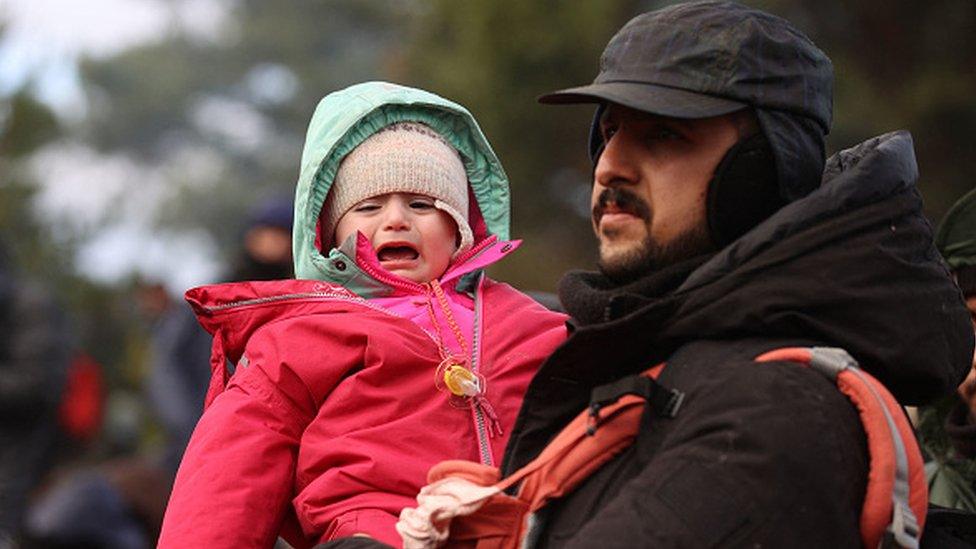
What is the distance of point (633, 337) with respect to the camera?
3152 mm

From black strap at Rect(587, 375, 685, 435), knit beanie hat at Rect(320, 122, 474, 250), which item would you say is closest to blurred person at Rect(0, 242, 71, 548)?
knit beanie hat at Rect(320, 122, 474, 250)

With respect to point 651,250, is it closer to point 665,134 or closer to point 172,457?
point 665,134

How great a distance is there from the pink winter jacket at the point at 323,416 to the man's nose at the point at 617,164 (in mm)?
591

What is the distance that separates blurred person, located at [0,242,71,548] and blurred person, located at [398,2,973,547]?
549 cm

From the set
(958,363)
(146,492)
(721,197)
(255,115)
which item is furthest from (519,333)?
(255,115)

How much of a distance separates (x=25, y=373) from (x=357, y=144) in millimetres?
4661

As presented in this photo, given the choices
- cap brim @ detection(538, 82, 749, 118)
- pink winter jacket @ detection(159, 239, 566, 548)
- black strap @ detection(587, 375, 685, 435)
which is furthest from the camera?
pink winter jacket @ detection(159, 239, 566, 548)

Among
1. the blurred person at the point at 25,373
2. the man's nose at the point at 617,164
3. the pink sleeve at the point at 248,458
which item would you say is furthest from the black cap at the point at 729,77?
the blurred person at the point at 25,373

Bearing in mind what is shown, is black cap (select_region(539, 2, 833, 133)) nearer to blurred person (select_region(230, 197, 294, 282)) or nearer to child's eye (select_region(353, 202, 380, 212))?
child's eye (select_region(353, 202, 380, 212))

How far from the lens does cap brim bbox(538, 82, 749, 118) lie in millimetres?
3205

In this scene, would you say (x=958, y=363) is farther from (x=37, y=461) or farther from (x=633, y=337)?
(x=37, y=461)

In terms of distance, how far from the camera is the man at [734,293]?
2873 mm

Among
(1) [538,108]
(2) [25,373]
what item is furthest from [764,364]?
(1) [538,108]

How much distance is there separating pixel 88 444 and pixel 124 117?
130 feet
